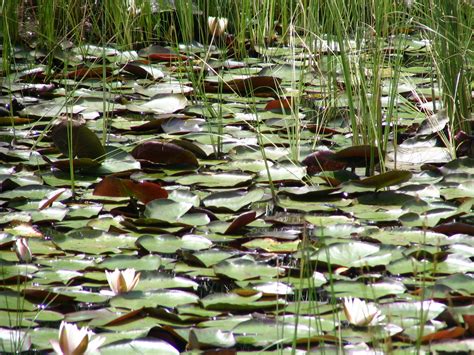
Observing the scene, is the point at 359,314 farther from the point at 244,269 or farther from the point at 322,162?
the point at 322,162

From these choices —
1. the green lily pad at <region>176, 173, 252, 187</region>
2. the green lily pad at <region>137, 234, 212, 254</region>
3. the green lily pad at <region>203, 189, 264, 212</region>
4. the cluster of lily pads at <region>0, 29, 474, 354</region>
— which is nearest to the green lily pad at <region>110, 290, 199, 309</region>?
the cluster of lily pads at <region>0, 29, 474, 354</region>

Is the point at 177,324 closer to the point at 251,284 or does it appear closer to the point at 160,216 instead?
the point at 251,284

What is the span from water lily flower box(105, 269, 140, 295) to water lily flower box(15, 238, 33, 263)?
0.95ft

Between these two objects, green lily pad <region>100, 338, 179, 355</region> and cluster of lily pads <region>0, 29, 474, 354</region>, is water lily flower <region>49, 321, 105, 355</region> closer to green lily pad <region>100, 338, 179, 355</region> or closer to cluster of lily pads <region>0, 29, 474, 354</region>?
cluster of lily pads <region>0, 29, 474, 354</region>

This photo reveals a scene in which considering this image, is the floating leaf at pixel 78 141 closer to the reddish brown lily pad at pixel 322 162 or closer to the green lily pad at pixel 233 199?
the green lily pad at pixel 233 199

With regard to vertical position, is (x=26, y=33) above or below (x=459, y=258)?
above

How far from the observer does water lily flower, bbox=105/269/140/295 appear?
1.76m

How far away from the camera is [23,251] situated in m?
1.95

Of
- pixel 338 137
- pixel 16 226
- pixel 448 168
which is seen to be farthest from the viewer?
pixel 338 137

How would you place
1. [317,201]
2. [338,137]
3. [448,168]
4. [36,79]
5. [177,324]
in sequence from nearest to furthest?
[177,324], [317,201], [448,168], [338,137], [36,79]

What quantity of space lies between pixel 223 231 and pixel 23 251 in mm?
517

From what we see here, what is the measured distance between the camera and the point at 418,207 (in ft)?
7.52

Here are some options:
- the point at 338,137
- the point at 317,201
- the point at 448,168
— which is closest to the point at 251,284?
the point at 317,201

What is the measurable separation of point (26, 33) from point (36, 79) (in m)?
0.53
